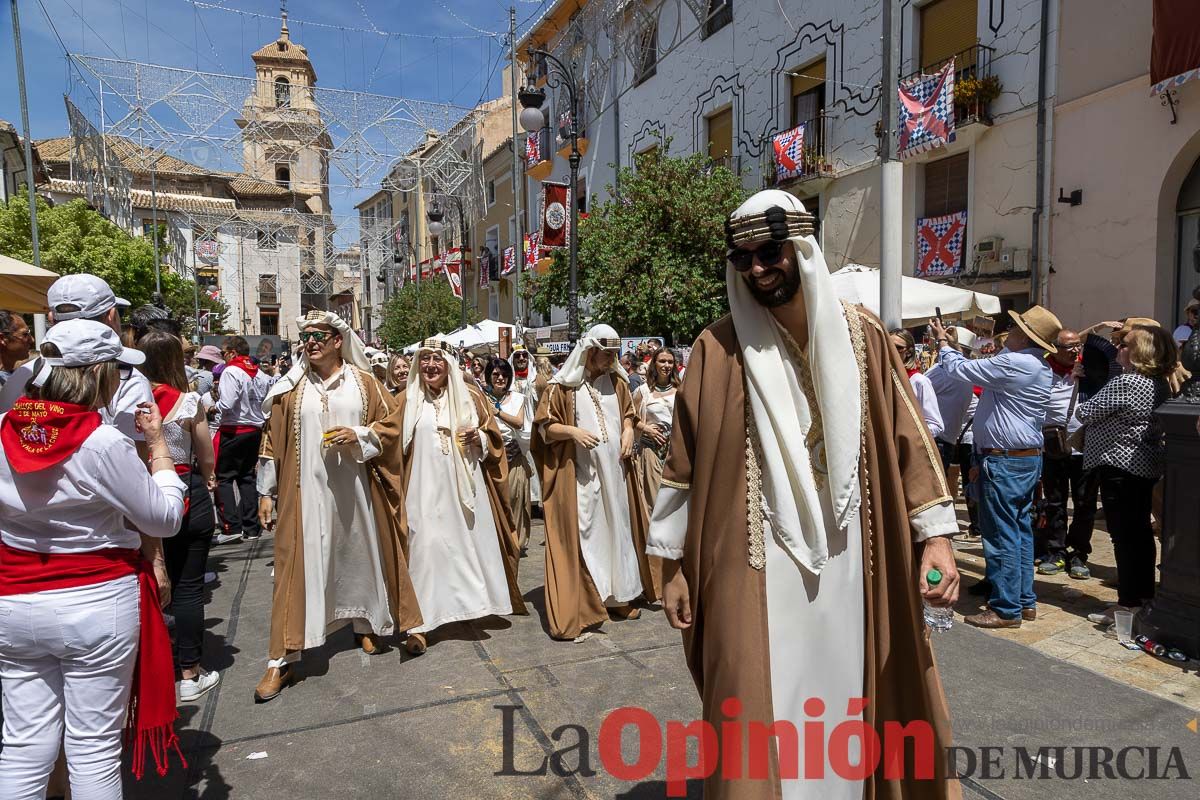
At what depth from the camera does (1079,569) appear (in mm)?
5812

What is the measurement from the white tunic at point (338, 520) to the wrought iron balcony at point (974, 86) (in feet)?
Result: 38.9

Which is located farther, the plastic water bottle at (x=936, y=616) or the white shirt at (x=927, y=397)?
the white shirt at (x=927, y=397)

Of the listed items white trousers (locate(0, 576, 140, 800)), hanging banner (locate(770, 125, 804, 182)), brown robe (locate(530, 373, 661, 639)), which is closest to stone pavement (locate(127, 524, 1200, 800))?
brown robe (locate(530, 373, 661, 639))

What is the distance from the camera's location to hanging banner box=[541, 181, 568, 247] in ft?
52.0

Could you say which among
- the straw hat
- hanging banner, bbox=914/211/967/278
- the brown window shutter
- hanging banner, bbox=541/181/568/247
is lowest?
the straw hat

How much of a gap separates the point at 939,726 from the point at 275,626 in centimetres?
336

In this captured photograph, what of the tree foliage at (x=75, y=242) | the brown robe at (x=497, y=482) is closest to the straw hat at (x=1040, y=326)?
the brown robe at (x=497, y=482)

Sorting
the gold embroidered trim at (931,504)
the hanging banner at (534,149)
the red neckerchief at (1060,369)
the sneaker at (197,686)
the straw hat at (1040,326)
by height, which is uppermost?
the hanging banner at (534,149)

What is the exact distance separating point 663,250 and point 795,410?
47.7 feet

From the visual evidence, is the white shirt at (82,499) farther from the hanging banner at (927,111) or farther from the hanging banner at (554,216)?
the hanging banner at (554,216)

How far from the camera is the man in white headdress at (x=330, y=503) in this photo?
4172mm

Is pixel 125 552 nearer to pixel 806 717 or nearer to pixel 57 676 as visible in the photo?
pixel 57 676

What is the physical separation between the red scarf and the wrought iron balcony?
13.4m

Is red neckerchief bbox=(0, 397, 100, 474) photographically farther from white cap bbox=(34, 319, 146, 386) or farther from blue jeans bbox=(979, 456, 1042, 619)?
blue jeans bbox=(979, 456, 1042, 619)
